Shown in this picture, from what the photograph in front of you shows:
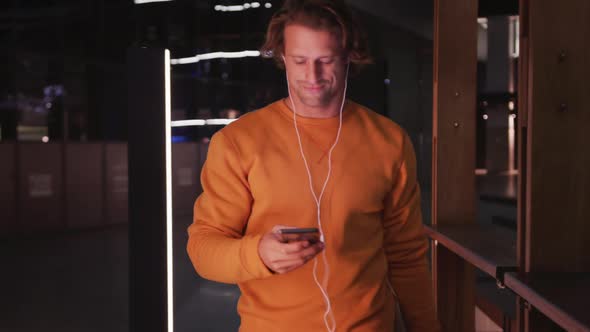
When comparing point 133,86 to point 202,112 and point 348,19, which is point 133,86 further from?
point 202,112

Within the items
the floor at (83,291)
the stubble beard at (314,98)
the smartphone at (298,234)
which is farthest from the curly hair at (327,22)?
the floor at (83,291)

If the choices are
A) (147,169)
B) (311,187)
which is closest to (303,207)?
(311,187)

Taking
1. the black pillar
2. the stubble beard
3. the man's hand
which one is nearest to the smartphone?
the man's hand

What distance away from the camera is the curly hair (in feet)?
5.17

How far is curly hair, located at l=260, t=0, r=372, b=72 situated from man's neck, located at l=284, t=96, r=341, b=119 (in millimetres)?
141

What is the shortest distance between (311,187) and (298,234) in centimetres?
28

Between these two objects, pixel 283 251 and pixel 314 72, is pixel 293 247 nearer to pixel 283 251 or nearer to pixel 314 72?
pixel 283 251

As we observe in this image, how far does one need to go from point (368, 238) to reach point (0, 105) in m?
14.8

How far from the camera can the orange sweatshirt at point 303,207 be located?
156 centimetres

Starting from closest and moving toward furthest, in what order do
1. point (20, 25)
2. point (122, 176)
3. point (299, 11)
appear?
1. point (299, 11)
2. point (122, 176)
3. point (20, 25)

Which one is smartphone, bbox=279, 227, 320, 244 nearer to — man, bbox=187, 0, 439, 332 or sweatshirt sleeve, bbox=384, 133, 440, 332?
man, bbox=187, 0, 439, 332

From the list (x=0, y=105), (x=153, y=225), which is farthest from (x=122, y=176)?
(x=153, y=225)

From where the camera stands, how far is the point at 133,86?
2412mm

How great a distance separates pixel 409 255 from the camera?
69.5 inches
